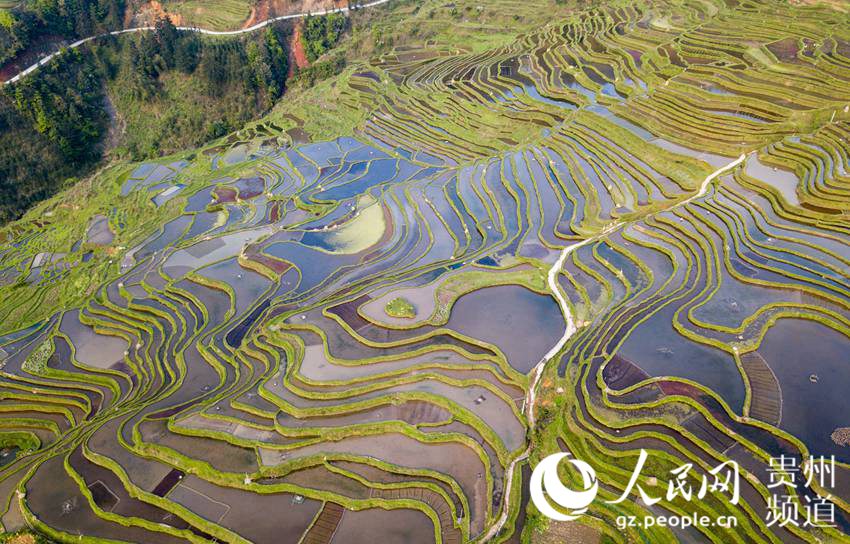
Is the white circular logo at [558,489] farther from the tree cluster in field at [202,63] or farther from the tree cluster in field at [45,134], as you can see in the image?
the tree cluster in field at [202,63]

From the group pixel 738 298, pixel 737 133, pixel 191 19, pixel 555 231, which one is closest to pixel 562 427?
pixel 738 298

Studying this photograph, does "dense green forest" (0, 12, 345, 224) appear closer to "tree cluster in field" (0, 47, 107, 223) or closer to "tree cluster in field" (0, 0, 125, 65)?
"tree cluster in field" (0, 47, 107, 223)

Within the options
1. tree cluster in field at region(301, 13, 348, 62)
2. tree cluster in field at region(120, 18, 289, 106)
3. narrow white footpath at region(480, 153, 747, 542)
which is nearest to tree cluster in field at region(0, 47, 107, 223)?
tree cluster in field at region(120, 18, 289, 106)

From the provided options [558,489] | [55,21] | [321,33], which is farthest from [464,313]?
[55,21]

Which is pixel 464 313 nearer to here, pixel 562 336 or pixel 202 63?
pixel 562 336

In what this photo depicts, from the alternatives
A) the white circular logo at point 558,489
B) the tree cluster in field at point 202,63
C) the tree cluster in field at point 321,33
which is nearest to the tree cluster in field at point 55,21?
the tree cluster in field at point 202,63

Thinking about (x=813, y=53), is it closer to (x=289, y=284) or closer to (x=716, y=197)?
(x=716, y=197)

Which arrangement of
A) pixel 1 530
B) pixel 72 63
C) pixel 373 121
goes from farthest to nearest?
1. pixel 72 63
2. pixel 373 121
3. pixel 1 530
